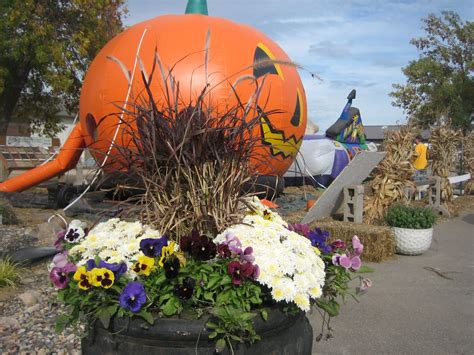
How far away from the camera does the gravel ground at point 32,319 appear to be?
3.15 meters

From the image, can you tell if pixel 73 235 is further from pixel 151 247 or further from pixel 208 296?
pixel 208 296

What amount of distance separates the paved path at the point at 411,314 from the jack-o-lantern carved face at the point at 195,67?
217cm

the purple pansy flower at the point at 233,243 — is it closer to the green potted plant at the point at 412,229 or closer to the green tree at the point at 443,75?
the green potted plant at the point at 412,229

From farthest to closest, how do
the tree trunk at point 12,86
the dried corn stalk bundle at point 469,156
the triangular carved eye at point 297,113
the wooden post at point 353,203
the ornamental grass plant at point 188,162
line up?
1. the dried corn stalk bundle at point 469,156
2. the tree trunk at point 12,86
3. the triangular carved eye at point 297,113
4. the wooden post at point 353,203
5. the ornamental grass plant at point 188,162

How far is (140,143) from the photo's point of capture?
7.71ft

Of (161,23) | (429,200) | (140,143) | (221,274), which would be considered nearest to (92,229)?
(140,143)

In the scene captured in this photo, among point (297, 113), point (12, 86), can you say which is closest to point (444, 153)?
point (297, 113)

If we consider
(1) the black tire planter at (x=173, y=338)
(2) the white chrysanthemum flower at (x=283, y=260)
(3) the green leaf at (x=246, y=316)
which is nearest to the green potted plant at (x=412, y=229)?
(2) the white chrysanthemum flower at (x=283, y=260)

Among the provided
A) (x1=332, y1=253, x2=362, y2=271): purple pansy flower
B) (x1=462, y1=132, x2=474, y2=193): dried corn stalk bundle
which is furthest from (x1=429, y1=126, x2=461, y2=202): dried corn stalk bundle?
(x1=332, y1=253, x2=362, y2=271): purple pansy flower

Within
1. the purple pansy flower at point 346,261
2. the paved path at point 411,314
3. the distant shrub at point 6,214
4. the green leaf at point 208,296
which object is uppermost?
the purple pansy flower at point 346,261

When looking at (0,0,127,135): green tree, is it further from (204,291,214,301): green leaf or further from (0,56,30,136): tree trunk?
(204,291,214,301): green leaf

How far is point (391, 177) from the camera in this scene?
7.51 m

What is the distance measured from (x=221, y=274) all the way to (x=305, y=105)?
6.74 metres

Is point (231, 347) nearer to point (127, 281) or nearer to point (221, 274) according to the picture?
point (221, 274)
